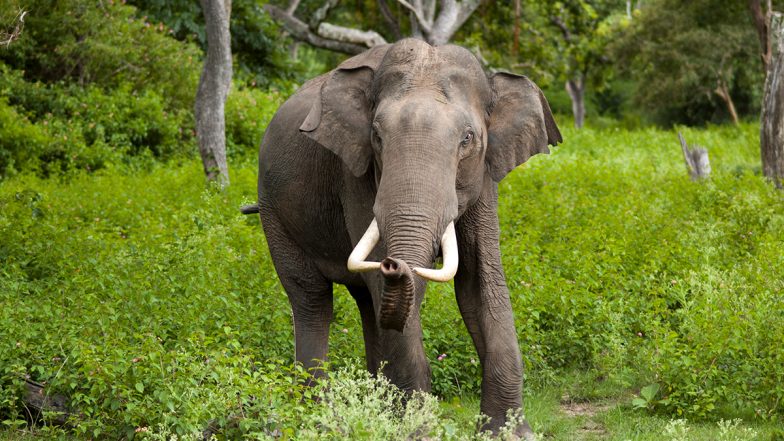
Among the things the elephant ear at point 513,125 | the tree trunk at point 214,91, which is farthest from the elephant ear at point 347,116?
the tree trunk at point 214,91

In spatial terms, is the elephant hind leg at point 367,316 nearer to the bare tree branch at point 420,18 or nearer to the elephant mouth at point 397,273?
the elephant mouth at point 397,273

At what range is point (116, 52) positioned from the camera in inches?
704

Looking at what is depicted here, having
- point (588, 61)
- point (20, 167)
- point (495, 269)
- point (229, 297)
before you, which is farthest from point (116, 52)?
point (588, 61)

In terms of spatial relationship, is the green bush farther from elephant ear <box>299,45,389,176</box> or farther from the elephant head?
the elephant head

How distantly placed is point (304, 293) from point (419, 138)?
7.70 ft

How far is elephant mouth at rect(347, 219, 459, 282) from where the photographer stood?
5098mm

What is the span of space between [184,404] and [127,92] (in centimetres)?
1322

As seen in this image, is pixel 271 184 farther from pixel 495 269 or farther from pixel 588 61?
pixel 588 61

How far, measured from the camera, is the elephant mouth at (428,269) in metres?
5.10

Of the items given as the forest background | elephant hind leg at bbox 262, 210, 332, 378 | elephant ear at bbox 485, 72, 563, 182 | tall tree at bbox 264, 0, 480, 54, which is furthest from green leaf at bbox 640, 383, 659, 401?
tall tree at bbox 264, 0, 480, 54

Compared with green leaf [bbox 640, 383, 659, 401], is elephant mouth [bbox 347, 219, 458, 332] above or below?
above

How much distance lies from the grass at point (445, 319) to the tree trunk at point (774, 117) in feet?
4.44

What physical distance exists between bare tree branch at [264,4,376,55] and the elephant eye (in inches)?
667

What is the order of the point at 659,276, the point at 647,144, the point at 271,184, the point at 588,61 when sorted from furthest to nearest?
the point at 588,61, the point at 647,144, the point at 659,276, the point at 271,184
